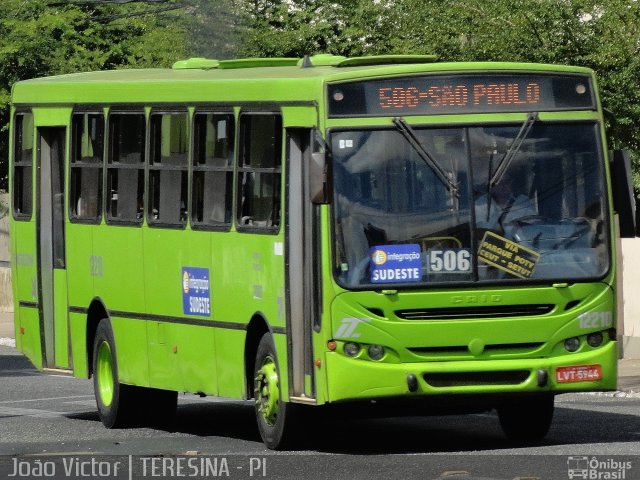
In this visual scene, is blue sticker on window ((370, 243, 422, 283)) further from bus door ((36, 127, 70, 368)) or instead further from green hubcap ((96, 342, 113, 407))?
bus door ((36, 127, 70, 368))

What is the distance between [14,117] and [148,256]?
359 centimetres

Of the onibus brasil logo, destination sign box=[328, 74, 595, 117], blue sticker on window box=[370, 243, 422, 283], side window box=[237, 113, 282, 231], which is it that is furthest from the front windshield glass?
the onibus brasil logo

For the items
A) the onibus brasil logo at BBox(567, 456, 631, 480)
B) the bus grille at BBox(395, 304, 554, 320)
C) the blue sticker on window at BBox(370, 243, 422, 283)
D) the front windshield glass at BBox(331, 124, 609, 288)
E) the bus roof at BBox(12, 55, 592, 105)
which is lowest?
the onibus brasil logo at BBox(567, 456, 631, 480)

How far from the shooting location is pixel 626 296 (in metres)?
24.6

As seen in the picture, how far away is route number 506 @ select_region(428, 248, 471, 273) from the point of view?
1346 cm

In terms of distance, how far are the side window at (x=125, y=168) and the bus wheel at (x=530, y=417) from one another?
3719 mm

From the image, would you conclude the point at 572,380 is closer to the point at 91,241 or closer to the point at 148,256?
the point at 148,256

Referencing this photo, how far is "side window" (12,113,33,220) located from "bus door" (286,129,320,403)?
17.2ft

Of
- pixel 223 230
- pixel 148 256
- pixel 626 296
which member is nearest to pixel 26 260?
pixel 148 256

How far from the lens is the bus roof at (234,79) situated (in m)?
13.9

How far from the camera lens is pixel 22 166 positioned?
741 inches

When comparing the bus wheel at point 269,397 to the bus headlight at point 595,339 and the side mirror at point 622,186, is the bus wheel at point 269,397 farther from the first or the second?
the side mirror at point 622,186

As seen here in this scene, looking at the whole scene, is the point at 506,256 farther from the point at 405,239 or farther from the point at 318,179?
the point at 318,179

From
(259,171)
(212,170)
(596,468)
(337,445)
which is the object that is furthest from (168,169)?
(596,468)
